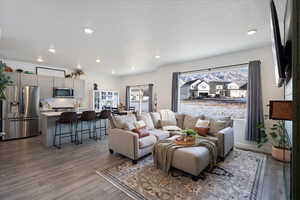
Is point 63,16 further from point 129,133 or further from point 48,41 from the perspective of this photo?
point 129,133

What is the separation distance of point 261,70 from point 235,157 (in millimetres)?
2240

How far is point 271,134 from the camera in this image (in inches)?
124

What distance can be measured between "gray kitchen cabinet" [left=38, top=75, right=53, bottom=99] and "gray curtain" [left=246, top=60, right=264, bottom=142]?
6607 mm

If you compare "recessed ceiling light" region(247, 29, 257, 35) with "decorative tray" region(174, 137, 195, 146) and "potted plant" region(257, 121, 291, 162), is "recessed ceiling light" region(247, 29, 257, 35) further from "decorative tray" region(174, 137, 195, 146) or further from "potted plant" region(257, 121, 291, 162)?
"decorative tray" region(174, 137, 195, 146)

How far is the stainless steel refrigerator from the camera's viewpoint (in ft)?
13.7

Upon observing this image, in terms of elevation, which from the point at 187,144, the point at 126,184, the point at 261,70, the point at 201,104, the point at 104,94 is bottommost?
the point at 126,184

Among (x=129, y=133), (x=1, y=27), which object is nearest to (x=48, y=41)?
(x=1, y=27)

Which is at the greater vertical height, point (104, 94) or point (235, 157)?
point (104, 94)

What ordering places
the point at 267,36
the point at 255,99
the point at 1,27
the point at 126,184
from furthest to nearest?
the point at 255,99 → the point at 267,36 → the point at 1,27 → the point at 126,184

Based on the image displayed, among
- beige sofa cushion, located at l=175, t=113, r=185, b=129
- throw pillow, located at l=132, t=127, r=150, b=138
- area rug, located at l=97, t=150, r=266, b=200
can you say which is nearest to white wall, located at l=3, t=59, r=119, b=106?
throw pillow, located at l=132, t=127, r=150, b=138

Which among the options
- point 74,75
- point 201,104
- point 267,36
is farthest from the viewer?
point 74,75

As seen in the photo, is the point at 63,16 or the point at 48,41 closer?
the point at 63,16

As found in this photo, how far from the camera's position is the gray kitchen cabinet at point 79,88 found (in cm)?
600

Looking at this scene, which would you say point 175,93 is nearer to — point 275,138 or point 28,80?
point 275,138
